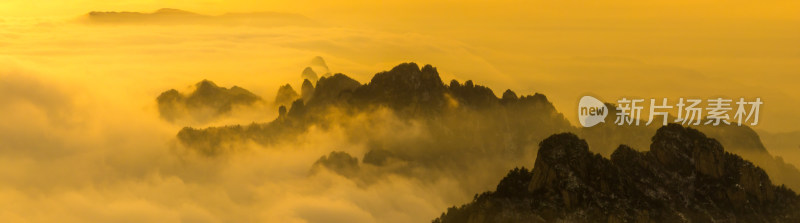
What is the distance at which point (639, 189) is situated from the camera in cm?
12325

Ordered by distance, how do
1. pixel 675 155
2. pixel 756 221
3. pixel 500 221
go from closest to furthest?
pixel 500 221
pixel 756 221
pixel 675 155

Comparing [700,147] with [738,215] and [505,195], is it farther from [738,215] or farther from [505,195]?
[505,195]

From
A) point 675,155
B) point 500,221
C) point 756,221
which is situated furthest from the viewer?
point 675,155

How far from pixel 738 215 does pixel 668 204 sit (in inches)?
426

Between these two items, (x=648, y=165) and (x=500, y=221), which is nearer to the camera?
(x=500, y=221)

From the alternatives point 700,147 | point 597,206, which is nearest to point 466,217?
point 597,206

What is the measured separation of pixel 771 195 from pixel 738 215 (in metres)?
8.66

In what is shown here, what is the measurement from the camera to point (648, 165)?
129875mm

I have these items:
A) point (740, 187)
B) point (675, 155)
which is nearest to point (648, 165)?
point (675, 155)

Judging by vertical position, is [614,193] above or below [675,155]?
below

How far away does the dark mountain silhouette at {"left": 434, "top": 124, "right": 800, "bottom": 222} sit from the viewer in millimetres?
116750

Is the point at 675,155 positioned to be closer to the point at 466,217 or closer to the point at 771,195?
the point at 771,195

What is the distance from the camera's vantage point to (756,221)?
123 meters

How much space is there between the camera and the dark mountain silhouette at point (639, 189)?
116750 millimetres
